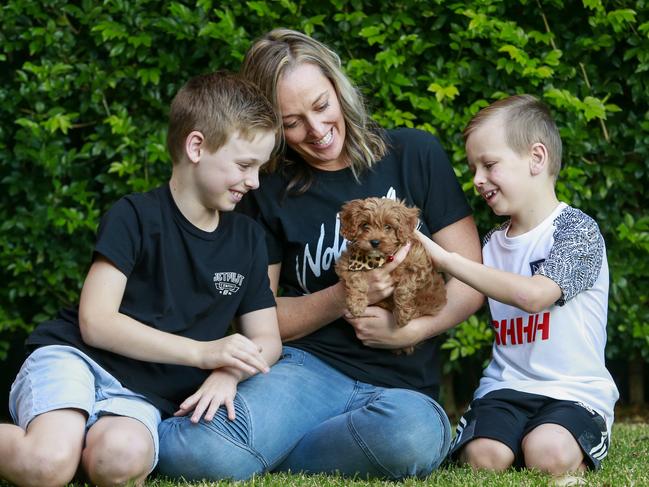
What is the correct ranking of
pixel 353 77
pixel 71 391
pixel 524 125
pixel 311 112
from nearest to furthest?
pixel 71 391
pixel 311 112
pixel 524 125
pixel 353 77

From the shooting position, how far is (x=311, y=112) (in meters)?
3.92

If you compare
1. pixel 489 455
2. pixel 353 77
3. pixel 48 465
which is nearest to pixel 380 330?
pixel 489 455

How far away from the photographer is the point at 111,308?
3400mm

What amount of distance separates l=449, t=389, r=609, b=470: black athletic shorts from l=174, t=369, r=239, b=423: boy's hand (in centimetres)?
98

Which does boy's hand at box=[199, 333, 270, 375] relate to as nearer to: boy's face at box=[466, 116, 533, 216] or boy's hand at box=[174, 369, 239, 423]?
boy's hand at box=[174, 369, 239, 423]

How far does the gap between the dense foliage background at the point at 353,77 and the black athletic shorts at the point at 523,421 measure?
153 cm

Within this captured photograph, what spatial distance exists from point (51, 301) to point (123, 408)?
2.53 m

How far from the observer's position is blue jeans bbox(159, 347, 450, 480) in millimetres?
3381

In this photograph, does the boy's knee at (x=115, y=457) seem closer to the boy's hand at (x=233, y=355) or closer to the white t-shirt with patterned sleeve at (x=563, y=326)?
the boy's hand at (x=233, y=355)

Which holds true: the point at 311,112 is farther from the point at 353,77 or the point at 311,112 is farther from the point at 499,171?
the point at 353,77

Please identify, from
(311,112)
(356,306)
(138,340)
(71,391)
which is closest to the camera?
(71,391)

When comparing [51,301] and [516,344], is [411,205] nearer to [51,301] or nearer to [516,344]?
[516,344]

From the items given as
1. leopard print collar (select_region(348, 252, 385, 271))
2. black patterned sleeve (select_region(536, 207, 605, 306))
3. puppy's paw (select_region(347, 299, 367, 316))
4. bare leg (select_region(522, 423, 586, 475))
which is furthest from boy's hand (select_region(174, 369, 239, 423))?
black patterned sleeve (select_region(536, 207, 605, 306))

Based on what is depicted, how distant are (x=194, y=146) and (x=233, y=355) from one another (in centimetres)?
88
